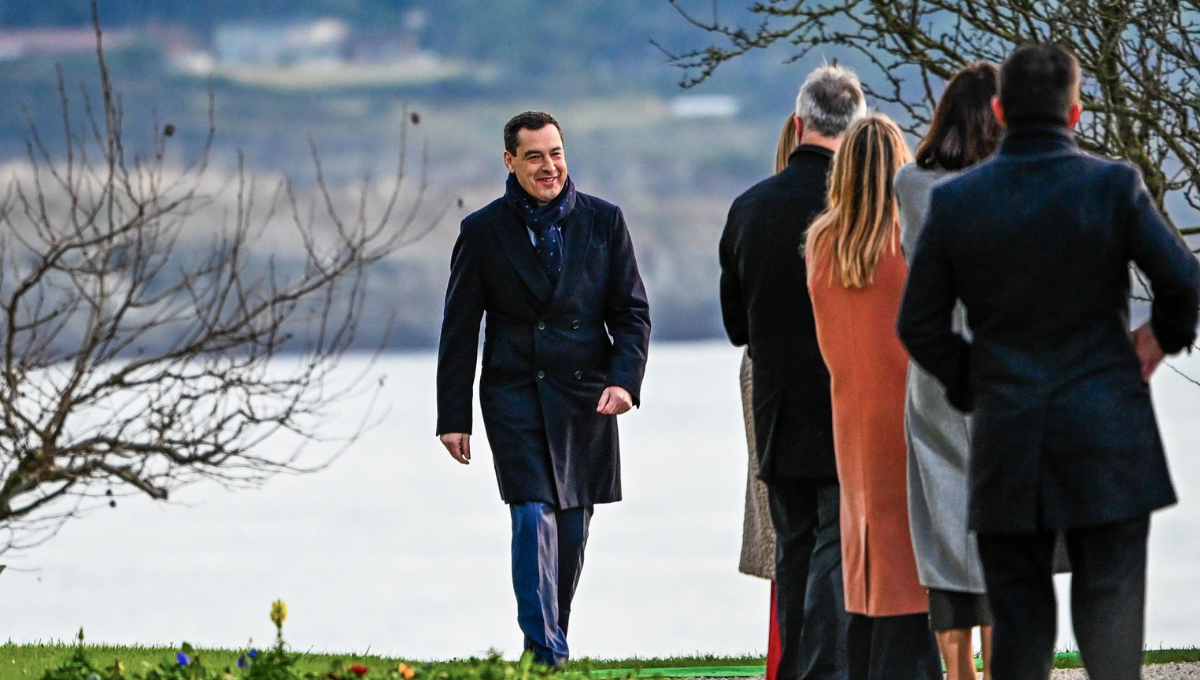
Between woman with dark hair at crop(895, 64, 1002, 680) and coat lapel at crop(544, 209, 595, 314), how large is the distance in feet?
5.28

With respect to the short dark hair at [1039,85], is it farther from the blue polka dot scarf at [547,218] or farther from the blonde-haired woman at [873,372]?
the blue polka dot scarf at [547,218]

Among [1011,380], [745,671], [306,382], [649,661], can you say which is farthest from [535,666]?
[306,382]

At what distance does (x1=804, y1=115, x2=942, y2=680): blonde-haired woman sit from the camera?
4422mm

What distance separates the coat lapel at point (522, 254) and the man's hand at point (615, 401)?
419mm

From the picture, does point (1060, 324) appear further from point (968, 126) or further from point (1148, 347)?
point (968, 126)

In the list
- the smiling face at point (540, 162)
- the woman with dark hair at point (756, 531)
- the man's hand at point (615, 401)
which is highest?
the smiling face at point (540, 162)

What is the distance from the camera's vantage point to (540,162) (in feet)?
18.6

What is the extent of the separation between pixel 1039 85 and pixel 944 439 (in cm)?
115

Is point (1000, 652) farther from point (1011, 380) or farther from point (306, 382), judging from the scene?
point (306, 382)

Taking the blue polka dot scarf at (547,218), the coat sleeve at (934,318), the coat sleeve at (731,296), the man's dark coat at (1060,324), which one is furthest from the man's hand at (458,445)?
the man's dark coat at (1060,324)

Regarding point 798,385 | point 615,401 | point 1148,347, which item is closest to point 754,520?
point 615,401

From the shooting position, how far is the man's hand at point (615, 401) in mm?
5625

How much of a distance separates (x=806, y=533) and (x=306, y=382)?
16.0 ft

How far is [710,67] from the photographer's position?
8.63 metres
